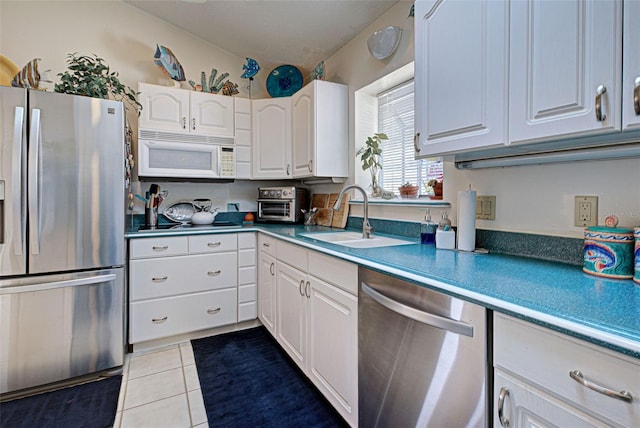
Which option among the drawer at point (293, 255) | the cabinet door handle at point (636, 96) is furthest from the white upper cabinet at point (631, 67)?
the drawer at point (293, 255)

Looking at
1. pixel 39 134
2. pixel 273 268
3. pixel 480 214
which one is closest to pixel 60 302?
pixel 39 134

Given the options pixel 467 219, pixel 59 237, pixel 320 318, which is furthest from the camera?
pixel 59 237

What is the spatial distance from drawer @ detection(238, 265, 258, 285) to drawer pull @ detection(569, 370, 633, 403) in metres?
2.27

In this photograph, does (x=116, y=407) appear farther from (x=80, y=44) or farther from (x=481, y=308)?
(x=80, y=44)

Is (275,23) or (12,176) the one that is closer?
(12,176)

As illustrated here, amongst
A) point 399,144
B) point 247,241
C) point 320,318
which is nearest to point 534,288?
point 320,318

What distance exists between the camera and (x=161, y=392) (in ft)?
5.90

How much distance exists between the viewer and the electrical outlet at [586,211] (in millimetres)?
1097

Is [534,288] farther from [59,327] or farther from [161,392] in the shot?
[59,327]

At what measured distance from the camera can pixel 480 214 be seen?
1512 mm

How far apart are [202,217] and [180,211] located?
0.89ft

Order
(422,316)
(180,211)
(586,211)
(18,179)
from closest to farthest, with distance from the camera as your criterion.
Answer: (422,316), (586,211), (18,179), (180,211)

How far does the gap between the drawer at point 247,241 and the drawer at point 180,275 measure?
101mm

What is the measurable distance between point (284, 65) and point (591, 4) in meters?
2.66
